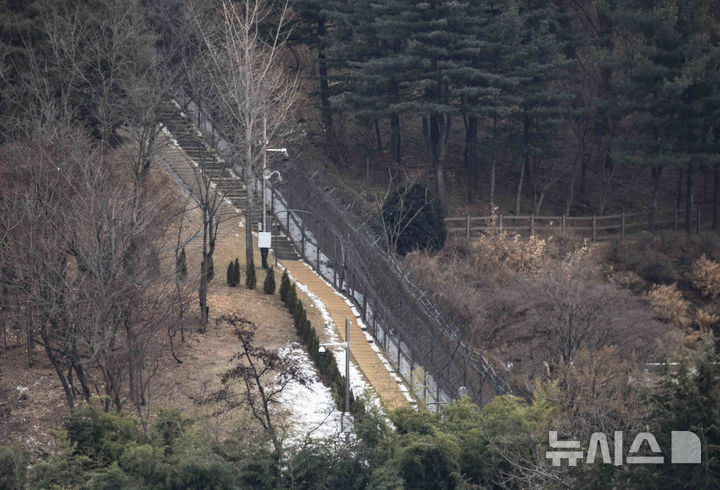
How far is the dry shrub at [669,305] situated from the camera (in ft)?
116

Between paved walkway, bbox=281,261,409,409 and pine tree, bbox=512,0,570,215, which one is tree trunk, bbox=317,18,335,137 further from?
paved walkway, bbox=281,261,409,409

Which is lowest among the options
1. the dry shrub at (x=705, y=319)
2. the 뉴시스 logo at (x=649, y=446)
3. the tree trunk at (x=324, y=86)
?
the dry shrub at (x=705, y=319)

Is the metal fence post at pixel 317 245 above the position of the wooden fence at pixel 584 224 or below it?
above

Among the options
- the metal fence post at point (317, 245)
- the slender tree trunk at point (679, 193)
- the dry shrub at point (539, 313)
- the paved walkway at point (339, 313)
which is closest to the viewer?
the paved walkway at point (339, 313)

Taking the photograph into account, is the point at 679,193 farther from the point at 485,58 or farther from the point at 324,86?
the point at 324,86

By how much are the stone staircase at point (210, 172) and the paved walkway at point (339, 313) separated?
0.05 meters

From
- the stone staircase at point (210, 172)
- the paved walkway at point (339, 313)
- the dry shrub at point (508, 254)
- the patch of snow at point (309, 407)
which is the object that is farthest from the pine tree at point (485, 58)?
the patch of snow at point (309, 407)

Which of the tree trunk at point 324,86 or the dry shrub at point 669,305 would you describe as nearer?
the dry shrub at point 669,305

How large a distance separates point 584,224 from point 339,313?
20.6m

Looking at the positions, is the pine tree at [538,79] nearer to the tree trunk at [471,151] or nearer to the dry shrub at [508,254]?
the tree trunk at [471,151]

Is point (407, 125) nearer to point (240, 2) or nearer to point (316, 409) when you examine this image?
point (240, 2)

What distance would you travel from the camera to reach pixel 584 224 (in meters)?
46.8

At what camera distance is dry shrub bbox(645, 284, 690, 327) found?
3544 centimetres

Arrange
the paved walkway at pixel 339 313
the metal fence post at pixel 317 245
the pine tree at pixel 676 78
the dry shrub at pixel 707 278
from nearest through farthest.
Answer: the paved walkway at pixel 339 313 < the metal fence post at pixel 317 245 < the dry shrub at pixel 707 278 < the pine tree at pixel 676 78
